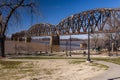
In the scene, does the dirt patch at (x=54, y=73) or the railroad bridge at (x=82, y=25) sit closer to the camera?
the dirt patch at (x=54, y=73)

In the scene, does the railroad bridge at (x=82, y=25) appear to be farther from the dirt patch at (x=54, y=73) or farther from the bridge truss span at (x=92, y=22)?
the dirt patch at (x=54, y=73)

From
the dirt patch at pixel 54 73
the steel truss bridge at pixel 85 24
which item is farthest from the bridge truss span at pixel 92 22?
the dirt patch at pixel 54 73

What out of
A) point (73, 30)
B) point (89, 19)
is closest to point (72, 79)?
point (89, 19)

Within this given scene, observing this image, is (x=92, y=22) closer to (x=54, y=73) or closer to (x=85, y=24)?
(x=85, y=24)

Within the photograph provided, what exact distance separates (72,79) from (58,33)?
278ft

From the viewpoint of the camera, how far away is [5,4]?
1332 inches

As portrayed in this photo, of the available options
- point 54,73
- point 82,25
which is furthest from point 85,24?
point 54,73

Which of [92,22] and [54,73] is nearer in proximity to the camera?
[54,73]

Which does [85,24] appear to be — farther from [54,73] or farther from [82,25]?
[54,73]

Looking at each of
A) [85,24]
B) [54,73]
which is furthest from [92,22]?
[54,73]

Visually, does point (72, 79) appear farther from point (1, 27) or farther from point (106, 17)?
point (106, 17)

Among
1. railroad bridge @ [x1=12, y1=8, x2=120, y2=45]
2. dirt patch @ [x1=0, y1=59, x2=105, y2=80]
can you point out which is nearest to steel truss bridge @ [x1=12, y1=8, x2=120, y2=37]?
railroad bridge @ [x1=12, y1=8, x2=120, y2=45]

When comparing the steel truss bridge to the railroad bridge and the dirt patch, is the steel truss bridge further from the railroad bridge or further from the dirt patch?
the dirt patch

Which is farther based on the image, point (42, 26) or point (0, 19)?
point (42, 26)
